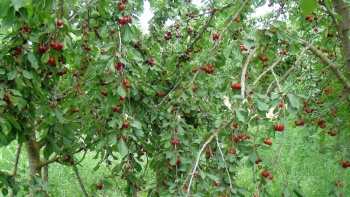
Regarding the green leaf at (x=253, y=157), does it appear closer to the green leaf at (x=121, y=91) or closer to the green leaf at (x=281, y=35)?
the green leaf at (x=281, y=35)

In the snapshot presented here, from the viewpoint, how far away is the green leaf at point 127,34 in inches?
81.1

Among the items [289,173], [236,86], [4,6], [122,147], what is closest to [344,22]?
[236,86]

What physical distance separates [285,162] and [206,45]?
3.47 metres

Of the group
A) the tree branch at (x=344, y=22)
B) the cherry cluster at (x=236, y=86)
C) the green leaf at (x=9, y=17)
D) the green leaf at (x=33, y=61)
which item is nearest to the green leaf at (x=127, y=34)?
the green leaf at (x=33, y=61)

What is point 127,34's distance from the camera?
2.07m

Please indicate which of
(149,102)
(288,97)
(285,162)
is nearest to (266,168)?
(288,97)

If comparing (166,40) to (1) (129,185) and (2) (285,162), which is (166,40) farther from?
(2) (285,162)

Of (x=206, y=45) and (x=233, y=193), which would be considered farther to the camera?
(x=206, y=45)

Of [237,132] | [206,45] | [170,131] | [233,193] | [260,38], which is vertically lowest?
[233,193]

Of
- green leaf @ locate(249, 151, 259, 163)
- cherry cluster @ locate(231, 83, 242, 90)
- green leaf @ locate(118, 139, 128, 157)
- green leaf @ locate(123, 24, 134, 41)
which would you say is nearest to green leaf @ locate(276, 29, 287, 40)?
cherry cluster @ locate(231, 83, 242, 90)

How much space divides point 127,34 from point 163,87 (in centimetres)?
107

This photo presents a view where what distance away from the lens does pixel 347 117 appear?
2943 mm

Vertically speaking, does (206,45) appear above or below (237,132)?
above

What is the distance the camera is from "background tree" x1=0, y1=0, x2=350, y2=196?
1930mm
